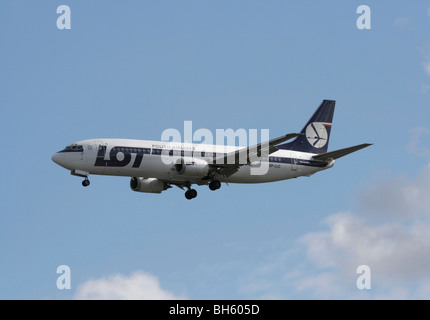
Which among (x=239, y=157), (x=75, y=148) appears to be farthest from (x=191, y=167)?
(x=75, y=148)

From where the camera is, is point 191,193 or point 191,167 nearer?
point 191,167

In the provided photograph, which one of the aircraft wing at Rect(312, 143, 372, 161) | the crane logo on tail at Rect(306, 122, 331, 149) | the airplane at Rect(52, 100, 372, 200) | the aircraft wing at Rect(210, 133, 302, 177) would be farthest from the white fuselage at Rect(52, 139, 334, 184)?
the crane logo on tail at Rect(306, 122, 331, 149)

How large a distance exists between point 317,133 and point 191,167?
16.7 m

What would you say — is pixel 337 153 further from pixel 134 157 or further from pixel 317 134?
pixel 134 157

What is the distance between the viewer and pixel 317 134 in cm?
7956

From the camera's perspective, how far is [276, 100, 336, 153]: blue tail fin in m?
77.6

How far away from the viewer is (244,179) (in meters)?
73.6

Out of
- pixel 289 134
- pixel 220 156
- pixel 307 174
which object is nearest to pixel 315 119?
pixel 307 174

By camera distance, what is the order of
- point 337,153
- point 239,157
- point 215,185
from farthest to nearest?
point 337,153 → point 215,185 → point 239,157

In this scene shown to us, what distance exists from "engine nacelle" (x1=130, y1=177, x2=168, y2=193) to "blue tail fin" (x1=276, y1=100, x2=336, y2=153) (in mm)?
12282

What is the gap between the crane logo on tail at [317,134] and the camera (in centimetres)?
7881

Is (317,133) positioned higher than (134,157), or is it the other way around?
(317,133)

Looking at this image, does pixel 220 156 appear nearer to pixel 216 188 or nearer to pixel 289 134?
pixel 216 188

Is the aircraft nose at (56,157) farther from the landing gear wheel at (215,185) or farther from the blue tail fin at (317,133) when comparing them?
the blue tail fin at (317,133)
